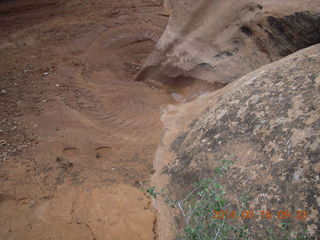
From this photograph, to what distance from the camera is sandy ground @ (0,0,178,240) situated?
3.08m

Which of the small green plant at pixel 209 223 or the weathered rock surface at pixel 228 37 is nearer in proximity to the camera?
the small green plant at pixel 209 223

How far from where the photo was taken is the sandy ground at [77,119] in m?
3.08

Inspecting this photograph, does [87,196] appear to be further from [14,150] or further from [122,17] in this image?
[122,17]

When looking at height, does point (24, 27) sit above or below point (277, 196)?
below

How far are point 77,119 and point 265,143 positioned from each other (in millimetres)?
2607

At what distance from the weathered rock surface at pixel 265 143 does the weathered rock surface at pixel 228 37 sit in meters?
0.89

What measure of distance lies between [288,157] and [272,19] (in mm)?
2174

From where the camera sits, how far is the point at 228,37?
457cm

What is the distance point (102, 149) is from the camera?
401 centimetres

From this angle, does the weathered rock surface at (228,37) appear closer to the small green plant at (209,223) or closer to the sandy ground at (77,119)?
the sandy ground at (77,119)

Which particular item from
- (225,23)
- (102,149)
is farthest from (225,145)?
(225,23)
